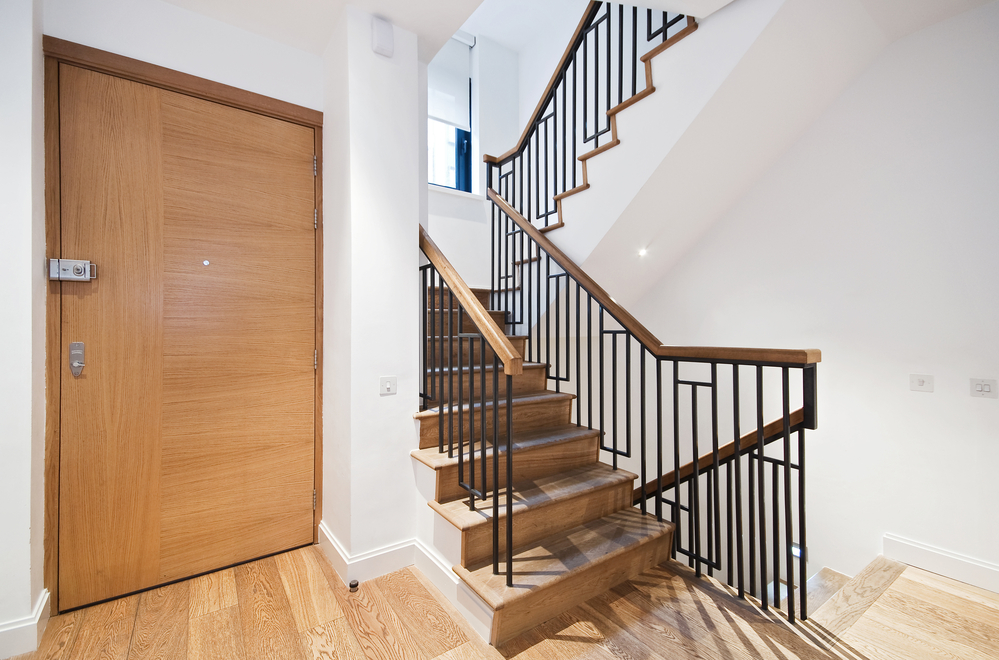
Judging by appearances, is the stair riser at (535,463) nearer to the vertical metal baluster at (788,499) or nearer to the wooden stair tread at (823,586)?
the vertical metal baluster at (788,499)

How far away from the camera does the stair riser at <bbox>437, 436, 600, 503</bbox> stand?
1.89 meters

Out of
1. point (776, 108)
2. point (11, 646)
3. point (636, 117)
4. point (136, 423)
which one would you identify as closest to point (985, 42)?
point (776, 108)

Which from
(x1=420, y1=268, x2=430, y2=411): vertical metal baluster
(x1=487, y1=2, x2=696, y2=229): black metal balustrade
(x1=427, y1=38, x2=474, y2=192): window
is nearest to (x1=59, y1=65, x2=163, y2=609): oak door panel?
(x1=420, y1=268, x2=430, y2=411): vertical metal baluster

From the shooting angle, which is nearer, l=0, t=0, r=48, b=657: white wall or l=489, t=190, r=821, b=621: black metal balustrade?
l=0, t=0, r=48, b=657: white wall

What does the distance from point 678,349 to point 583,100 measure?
6.15 feet

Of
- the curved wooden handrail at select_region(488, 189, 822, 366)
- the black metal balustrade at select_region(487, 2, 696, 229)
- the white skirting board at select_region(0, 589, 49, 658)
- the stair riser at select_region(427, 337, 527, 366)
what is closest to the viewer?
the white skirting board at select_region(0, 589, 49, 658)

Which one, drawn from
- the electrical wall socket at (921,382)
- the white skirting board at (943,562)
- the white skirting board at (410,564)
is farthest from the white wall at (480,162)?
the white skirting board at (943,562)

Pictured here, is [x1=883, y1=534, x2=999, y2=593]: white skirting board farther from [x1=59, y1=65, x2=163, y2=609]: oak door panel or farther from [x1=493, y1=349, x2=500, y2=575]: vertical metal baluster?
[x1=59, y1=65, x2=163, y2=609]: oak door panel

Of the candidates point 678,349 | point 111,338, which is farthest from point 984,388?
point 111,338

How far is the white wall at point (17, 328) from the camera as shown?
1419 mm

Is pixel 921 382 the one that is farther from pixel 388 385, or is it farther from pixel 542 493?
pixel 388 385

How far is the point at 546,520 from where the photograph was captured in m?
1.88

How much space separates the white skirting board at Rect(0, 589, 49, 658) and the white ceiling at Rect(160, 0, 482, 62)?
2335mm

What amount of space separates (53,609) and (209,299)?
127cm
